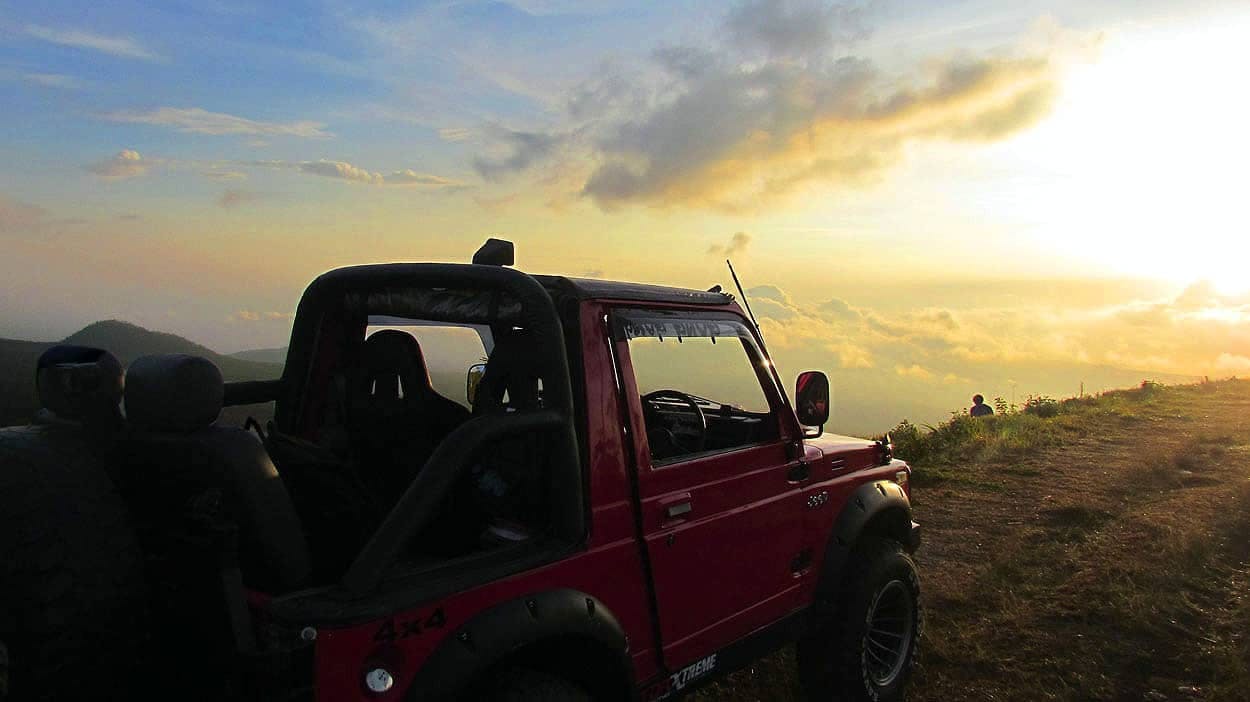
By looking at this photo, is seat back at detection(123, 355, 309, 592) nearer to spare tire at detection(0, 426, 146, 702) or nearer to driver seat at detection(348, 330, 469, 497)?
spare tire at detection(0, 426, 146, 702)

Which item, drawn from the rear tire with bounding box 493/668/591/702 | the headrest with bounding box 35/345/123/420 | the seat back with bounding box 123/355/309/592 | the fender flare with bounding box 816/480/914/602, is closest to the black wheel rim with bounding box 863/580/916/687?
the fender flare with bounding box 816/480/914/602

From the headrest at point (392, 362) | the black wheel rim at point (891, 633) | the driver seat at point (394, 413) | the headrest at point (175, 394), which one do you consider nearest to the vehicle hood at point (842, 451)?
the black wheel rim at point (891, 633)

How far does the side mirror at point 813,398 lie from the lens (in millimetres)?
3848

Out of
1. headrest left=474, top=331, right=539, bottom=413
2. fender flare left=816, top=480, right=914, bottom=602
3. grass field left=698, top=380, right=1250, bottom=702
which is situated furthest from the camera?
grass field left=698, top=380, right=1250, bottom=702

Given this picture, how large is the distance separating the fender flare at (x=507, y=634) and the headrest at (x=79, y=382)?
51.4 inches

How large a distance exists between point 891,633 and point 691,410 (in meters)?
1.66

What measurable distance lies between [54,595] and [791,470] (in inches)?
110

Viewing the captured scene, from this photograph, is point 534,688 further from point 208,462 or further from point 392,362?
point 392,362

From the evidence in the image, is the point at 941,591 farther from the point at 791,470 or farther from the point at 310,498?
the point at 310,498

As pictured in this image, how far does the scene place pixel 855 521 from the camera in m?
4.12

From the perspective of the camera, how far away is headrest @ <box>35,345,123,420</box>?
2479mm

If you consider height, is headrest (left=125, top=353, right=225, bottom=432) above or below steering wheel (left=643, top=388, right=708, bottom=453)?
above

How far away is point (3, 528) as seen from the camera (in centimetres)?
201

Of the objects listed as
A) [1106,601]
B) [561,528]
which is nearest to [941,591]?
[1106,601]
